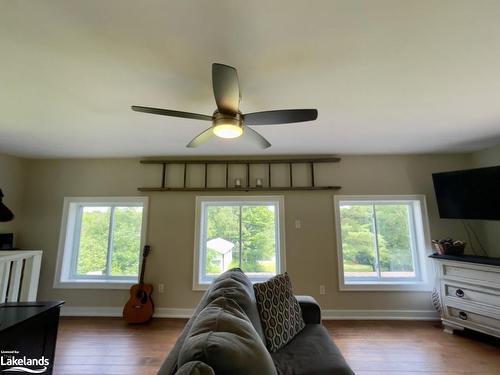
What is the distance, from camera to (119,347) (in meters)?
2.59

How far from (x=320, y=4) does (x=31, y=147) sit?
161 inches

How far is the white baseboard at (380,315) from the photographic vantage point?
3357 millimetres

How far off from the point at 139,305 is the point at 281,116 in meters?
3.25

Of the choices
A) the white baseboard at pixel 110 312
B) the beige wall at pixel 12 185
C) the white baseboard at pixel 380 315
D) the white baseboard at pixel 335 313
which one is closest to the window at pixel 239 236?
the white baseboard at pixel 110 312

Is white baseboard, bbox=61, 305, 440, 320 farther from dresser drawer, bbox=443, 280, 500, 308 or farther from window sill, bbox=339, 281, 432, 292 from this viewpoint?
dresser drawer, bbox=443, 280, 500, 308

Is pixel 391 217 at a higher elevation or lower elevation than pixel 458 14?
lower

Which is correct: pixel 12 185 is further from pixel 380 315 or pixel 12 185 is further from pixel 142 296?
pixel 380 315

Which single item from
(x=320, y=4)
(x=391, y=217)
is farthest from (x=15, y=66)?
(x=391, y=217)

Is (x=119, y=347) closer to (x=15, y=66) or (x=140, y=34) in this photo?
(x=15, y=66)

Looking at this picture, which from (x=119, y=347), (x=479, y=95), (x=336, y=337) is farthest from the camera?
(x=336, y=337)

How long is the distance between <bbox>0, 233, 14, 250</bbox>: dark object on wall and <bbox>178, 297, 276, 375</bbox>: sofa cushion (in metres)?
4.09

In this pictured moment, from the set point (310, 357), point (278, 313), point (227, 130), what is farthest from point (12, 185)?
point (310, 357)

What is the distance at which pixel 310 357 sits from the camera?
1.51 meters

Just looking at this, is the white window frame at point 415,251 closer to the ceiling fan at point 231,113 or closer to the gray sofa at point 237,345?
the gray sofa at point 237,345
